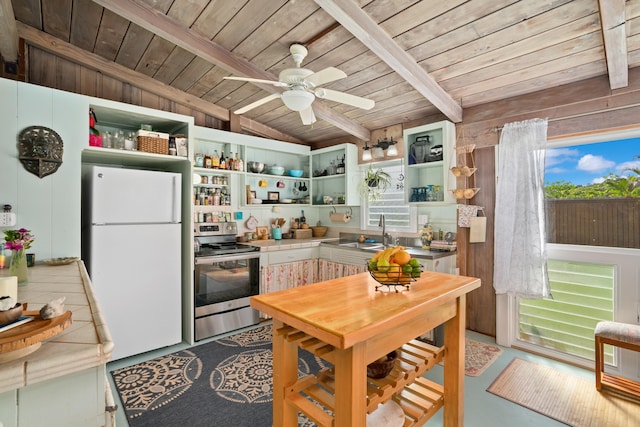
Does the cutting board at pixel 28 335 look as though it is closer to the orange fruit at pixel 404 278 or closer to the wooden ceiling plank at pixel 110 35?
the orange fruit at pixel 404 278

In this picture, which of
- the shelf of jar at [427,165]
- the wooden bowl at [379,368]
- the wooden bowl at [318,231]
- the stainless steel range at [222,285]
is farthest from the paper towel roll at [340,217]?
the wooden bowl at [379,368]

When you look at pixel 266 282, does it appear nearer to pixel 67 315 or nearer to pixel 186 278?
pixel 186 278

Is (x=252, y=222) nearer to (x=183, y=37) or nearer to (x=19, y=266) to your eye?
(x=183, y=37)

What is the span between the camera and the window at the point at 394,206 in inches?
155

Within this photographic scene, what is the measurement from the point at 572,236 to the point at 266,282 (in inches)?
121

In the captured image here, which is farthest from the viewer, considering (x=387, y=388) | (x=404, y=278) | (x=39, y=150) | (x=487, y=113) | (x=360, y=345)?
(x=487, y=113)

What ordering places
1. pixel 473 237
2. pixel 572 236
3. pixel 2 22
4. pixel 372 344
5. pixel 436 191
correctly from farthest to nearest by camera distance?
pixel 436 191, pixel 473 237, pixel 572 236, pixel 2 22, pixel 372 344

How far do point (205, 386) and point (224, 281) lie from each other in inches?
45.8

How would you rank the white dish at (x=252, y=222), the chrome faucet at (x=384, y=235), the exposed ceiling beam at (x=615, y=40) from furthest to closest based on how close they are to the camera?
the white dish at (x=252, y=222) → the chrome faucet at (x=384, y=235) → the exposed ceiling beam at (x=615, y=40)

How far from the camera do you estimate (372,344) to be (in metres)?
1.24

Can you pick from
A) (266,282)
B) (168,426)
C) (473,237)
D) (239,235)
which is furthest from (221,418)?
(473,237)

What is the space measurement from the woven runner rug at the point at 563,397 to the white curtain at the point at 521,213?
0.66 metres

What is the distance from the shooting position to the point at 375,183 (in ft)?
13.6

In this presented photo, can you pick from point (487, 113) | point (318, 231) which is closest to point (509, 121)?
point (487, 113)
